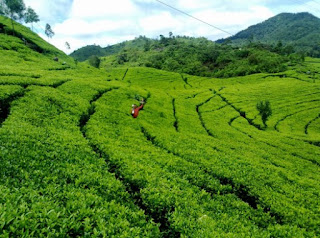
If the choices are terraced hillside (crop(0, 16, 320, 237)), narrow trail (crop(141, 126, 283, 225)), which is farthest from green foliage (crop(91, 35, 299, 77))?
narrow trail (crop(141, 126, 283, 225))

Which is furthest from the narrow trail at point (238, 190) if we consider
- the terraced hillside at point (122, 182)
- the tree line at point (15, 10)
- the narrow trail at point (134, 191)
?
the tree line at point (15, 10)

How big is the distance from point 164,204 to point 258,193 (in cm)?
617

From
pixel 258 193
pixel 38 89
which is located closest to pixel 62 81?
pixel 38 89

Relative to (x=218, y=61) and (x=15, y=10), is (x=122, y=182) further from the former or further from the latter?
(x=218, y=61)

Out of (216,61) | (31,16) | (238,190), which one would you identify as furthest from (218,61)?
(238,190)

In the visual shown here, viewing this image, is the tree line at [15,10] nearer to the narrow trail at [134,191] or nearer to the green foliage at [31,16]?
the green foliage at [31,16]

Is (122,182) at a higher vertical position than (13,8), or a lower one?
lower

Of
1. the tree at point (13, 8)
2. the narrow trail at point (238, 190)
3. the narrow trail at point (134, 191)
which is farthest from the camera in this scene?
the tree at point (13, 8)

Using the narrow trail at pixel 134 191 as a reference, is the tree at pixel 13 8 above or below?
above

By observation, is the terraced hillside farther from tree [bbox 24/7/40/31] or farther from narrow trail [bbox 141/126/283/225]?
tree [bbox 24/7/40/31]

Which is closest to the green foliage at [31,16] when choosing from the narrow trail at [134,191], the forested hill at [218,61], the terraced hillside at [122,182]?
the forested hill at [218,61]

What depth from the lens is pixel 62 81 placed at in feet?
84.2

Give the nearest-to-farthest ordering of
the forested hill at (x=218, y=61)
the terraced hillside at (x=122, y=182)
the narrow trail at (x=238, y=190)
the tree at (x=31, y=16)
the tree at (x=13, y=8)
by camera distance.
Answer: the terraced hillside at (x=122, y=182) < the narrow trail at (x=238, y=190) < the tree at (x=13, y=8) < the tree at (x=31, y=16) < the forested hill at (x=218, y=61)

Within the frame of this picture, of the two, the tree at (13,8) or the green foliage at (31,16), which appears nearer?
the tree at (13,8)
